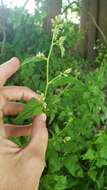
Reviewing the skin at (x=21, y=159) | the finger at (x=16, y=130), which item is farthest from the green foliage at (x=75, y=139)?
the skin at (x=21, y=159)

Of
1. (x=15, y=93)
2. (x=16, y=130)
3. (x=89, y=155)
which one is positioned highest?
(x=15, y=93)

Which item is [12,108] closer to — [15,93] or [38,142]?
[15,93]

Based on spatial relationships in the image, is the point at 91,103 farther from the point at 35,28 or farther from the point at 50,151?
the point at 35,28

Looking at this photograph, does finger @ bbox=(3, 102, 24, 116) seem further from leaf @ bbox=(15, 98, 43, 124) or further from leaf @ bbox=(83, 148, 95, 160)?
leaf @ bbox=(83, 148, 95, 160)

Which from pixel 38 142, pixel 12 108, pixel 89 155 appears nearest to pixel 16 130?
pixel 12 108

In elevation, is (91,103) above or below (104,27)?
above

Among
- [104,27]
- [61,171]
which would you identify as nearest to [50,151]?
[61,171]

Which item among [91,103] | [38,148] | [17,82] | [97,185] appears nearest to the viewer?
[38,148]

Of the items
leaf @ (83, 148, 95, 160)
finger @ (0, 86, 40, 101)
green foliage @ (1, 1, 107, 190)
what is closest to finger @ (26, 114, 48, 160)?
finger @ (0, 86, 40, 101)
